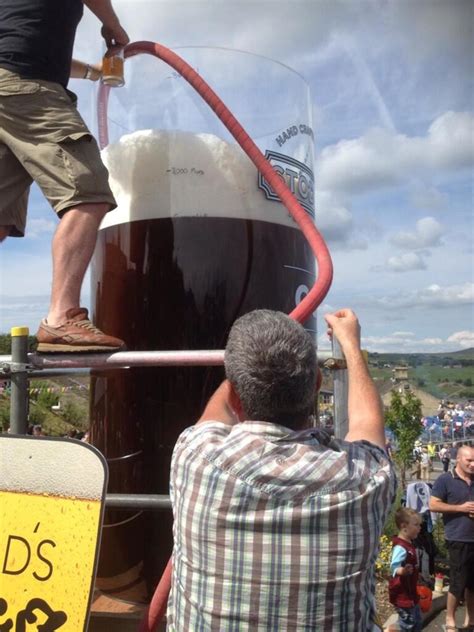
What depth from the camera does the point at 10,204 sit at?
86.2 inches

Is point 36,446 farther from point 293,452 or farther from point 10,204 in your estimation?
point 10,204

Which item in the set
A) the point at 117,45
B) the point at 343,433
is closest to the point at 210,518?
the point at 343,433

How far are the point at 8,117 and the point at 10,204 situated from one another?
1.02ft

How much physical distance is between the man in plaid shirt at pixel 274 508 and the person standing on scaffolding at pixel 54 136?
2.42 feet

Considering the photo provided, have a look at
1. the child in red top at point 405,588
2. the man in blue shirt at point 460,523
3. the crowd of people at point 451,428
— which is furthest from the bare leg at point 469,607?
the crowd of people at point 451,428

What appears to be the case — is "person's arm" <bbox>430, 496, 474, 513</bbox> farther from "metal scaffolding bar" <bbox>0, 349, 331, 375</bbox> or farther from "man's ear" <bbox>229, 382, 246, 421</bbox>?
"man's ear" <bbox>229, 382, 246, 421</bbox>

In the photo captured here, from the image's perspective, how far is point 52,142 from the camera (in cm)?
197

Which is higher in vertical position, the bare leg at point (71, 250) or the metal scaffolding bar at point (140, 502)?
the bare leg at point (71, 250)

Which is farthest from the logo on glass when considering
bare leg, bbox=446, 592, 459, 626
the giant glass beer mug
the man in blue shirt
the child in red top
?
bare leg, bbox=446, 592, 459, 626

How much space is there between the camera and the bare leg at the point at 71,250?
76.7 inches

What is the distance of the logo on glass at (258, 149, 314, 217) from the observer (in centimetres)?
225

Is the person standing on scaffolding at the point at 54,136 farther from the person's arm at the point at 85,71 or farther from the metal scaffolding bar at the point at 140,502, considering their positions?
the metal scaffolding bar at the point at 140,502

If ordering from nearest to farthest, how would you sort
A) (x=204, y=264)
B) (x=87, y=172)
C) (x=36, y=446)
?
(x=36, y=446) < (x=87, y=172) < (x=204, y=264)

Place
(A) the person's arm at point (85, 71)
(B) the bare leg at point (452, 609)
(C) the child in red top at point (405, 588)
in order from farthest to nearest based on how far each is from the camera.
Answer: (B) the bare leg at point (452, 609)
(C) the child in red top at point (405, 588)
(A) the person's arm at point (85, 71)
